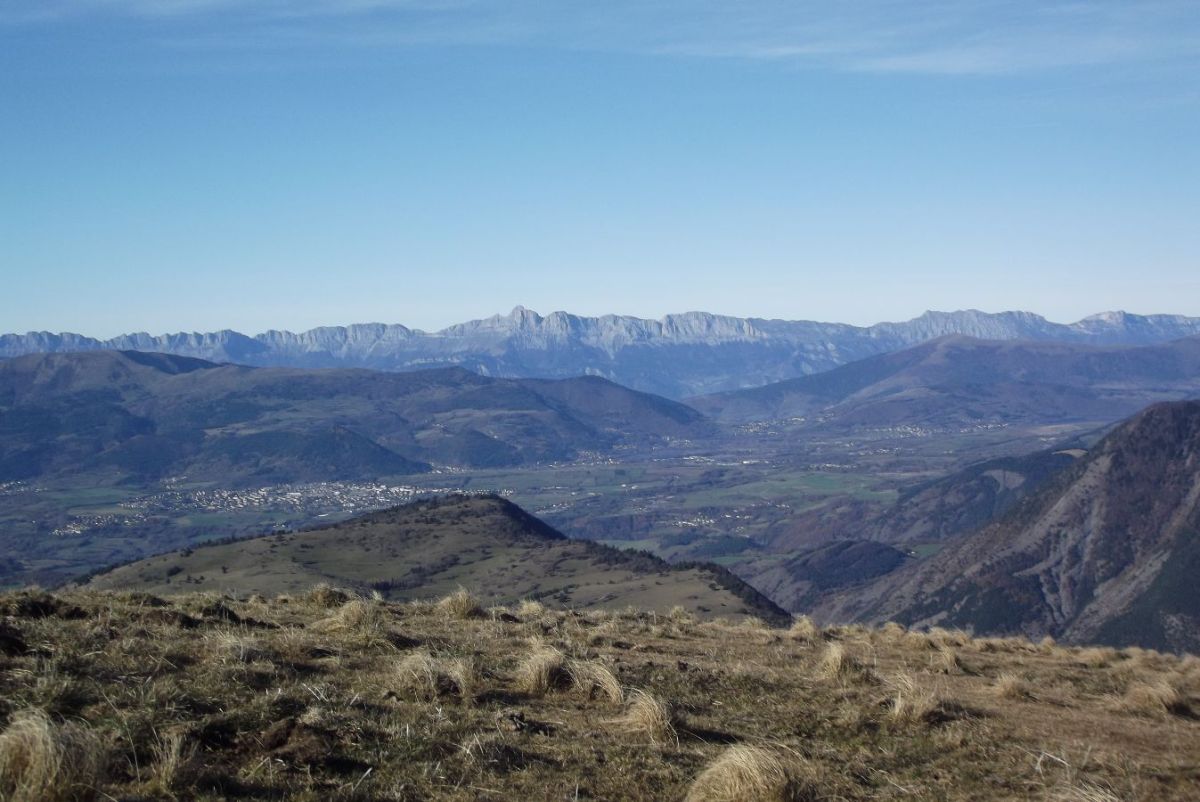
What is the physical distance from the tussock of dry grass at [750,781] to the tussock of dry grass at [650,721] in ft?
4.12

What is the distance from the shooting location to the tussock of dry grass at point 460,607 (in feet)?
59.2

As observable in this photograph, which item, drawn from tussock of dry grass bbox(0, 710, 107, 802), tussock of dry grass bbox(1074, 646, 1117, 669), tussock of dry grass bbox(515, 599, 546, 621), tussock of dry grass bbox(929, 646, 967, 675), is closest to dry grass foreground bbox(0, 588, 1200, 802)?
tussock of dry grass bbox(0, 710, 107, 802)

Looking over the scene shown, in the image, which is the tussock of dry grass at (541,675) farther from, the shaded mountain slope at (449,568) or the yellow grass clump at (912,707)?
the shaded mountain slope at (449,568)

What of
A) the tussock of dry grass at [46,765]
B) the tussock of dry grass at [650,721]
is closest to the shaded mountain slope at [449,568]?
the tussock of dry grass at [650,721]

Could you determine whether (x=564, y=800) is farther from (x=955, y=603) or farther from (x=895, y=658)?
(x=955, y=603)

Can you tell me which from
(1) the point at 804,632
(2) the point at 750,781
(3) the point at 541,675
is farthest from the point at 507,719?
(1) the point at 804,632

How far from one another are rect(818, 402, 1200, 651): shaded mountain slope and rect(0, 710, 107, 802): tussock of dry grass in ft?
408

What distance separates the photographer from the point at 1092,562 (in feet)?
503

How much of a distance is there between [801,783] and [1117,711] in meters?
7.76

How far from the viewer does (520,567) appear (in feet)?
400

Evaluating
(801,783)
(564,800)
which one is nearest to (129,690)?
(564,800)

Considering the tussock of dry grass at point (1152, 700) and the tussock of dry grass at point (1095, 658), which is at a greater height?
the tussock of dry grass at point (1152, 700)

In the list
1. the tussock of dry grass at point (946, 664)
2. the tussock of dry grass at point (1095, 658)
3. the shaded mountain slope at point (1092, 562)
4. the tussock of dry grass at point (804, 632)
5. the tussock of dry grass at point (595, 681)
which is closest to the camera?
the tussock of dry grass at point (595, 681)

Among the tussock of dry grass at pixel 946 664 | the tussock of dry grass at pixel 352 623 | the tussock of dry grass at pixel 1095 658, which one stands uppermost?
the tussock of dry grass at pixel 352 623
